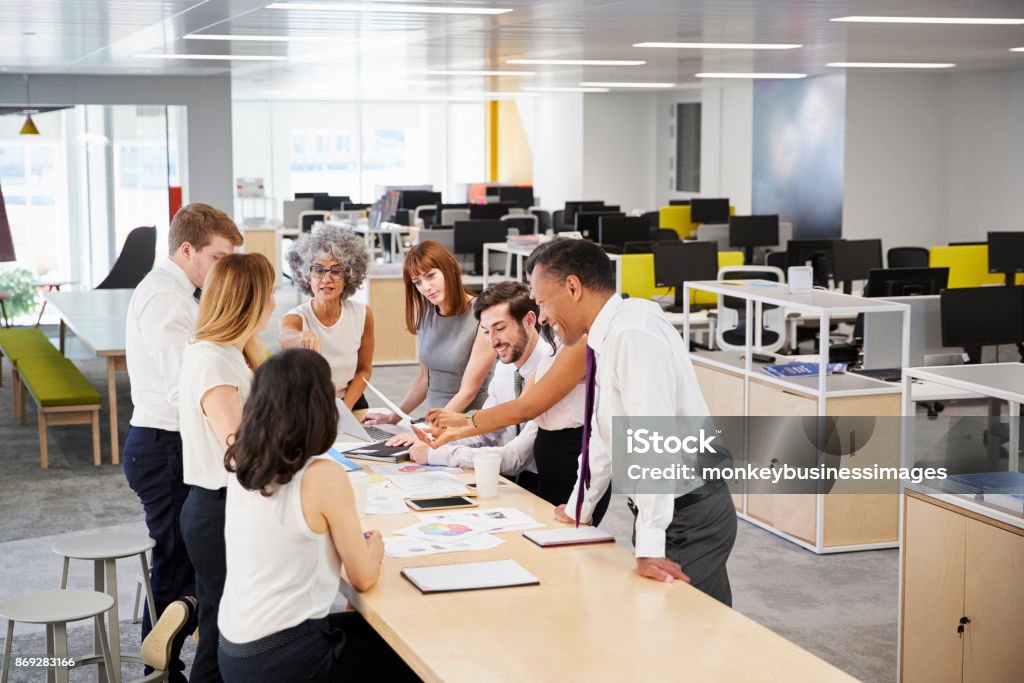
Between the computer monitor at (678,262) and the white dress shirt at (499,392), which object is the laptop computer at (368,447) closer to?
the white dress shirt at (499,392)

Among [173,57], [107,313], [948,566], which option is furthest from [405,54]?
[948,566]

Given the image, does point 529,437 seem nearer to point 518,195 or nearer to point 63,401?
point 63,401

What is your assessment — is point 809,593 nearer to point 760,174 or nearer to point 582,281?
A: point 582,281

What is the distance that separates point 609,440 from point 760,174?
14016mm

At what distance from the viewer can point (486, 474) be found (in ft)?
12.1

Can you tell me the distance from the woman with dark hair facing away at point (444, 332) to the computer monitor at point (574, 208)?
1118cm

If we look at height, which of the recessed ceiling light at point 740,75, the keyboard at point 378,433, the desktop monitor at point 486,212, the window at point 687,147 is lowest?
the keyboard at point 378,433

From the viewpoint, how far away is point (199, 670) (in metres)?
3.42

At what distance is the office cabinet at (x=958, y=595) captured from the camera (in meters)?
3.46

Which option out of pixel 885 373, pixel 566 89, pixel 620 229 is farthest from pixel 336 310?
pixel 566 89

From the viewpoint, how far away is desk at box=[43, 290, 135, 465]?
7560 mm

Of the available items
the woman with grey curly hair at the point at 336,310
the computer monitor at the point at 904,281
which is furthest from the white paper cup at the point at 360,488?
the computer monitor at the point at 904,281

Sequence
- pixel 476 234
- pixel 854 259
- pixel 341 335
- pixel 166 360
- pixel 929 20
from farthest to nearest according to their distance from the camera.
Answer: pixel 476 234 → pixel 854 259 → pixel 929 20 → pixel 341 335 → pixel 166 360

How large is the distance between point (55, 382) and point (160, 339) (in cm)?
464
